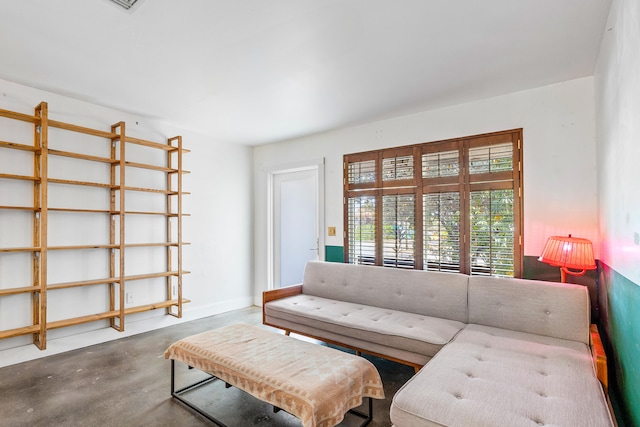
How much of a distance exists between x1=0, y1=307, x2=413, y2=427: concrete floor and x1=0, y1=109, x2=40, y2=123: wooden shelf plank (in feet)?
7.12

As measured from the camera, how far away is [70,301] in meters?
3.24

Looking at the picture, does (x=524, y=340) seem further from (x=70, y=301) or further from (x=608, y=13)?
(x=70, y=301)

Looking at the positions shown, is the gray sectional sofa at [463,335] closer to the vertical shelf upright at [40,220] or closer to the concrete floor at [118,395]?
the concrete floor at [118,395]

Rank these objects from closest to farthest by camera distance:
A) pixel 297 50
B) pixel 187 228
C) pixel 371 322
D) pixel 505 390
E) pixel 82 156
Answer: pixel 505 390 < pixel 297 50 < pixel 371 322 < pixel 82 156 < pixel 187 228

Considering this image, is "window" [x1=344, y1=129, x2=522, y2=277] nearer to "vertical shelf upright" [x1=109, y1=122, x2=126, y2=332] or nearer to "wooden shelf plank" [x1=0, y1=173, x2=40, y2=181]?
"vertical shelf upright" [x1=109, y1=122, x2=126, y2=332]

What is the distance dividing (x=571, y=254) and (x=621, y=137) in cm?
97

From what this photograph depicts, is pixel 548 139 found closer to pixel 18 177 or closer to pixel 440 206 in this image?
pixel 440 206

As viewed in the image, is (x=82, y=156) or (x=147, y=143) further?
(x=147, y=143)

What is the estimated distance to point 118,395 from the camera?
7.68 feet

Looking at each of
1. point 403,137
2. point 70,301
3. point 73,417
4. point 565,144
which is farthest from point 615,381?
point 70,301

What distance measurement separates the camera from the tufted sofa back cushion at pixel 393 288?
2.80 metres

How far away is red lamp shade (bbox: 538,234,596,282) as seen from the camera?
7.45 ft

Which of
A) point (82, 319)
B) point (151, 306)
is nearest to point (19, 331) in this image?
point (82, 319)

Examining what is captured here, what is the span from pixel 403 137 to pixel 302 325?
2286 millimetres
